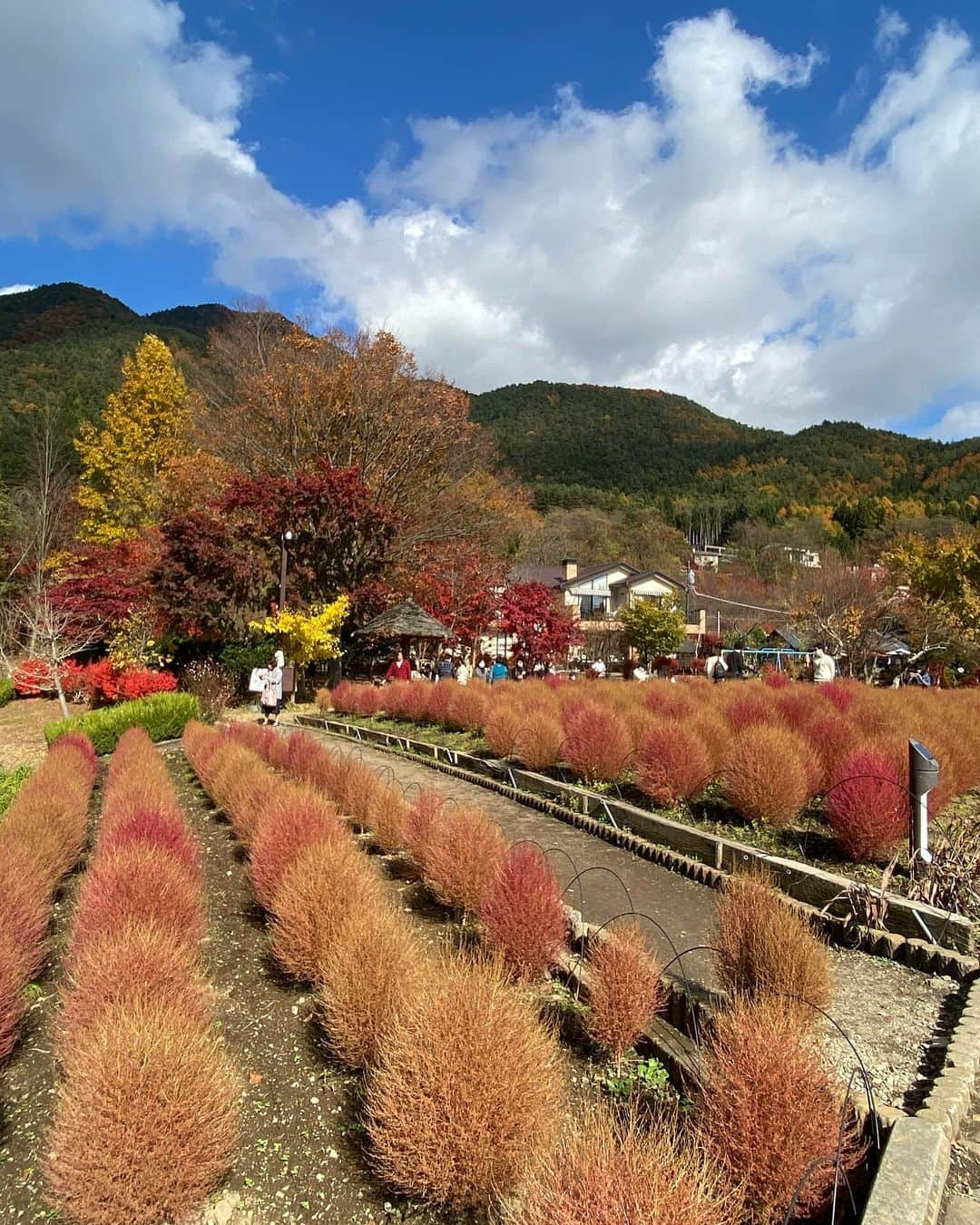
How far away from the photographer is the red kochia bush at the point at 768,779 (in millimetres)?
6246

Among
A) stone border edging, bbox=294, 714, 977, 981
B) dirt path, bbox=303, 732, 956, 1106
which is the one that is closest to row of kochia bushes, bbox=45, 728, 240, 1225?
dirt path, bbox=303, 732, 956, 1106

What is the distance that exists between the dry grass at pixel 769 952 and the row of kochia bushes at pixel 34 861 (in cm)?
343

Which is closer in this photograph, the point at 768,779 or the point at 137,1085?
the point at 137,1085

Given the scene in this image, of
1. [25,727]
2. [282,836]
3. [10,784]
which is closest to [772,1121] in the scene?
[282,836]

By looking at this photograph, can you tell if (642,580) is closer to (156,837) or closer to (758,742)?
(758,742)

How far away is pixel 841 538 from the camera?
68.8 meters

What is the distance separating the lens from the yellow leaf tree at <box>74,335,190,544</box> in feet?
97.9

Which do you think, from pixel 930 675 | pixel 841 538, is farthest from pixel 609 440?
pixel 930 675

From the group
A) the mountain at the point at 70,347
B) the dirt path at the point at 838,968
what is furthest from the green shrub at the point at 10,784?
the mountain at the point at 70,347

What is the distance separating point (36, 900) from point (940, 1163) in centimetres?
487

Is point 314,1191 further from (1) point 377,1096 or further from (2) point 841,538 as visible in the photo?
(2) point 841,538

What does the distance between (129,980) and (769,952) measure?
9.45ft

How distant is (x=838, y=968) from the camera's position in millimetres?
4156

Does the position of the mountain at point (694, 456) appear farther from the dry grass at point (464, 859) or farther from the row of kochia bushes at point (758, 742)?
the dry grass at point (464, 859)
